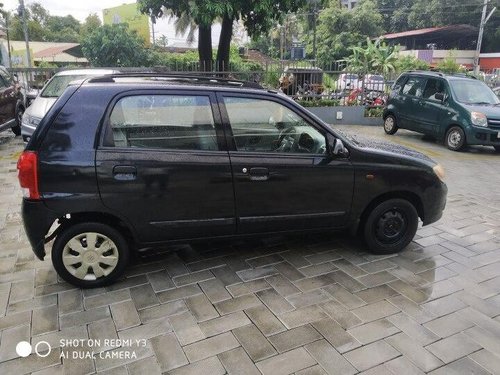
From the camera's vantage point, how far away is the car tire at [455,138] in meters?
10.1

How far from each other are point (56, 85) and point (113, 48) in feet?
61.1

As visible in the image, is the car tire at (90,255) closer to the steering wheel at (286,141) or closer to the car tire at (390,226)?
the steering wheel at (286,141)

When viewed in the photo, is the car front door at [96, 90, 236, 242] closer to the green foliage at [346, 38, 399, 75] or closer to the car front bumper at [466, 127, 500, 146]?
the car front bumper at [466, 127, 500, 146]

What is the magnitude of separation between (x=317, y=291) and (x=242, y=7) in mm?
10095

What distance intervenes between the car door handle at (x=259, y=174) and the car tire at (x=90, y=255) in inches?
48.8

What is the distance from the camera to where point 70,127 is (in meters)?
3.33

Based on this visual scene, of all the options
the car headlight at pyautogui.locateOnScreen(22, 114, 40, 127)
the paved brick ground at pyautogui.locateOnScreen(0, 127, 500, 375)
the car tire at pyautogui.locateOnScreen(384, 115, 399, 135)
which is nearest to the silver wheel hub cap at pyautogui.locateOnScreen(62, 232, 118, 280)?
the paved brick ground at pyautogui.locateOnScreen(0, 127, 500, 375)

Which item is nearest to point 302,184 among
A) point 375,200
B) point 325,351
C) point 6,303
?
point 375,200

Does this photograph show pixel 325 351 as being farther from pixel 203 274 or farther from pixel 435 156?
pixel 435 156

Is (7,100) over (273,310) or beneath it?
over

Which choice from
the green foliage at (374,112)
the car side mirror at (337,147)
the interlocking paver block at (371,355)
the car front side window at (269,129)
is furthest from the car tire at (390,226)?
the green foliage at (374,112)

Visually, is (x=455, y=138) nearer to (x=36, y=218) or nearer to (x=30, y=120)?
(x=30, y=120)

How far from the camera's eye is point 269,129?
3887 mm

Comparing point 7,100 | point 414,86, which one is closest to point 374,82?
point 414,86
